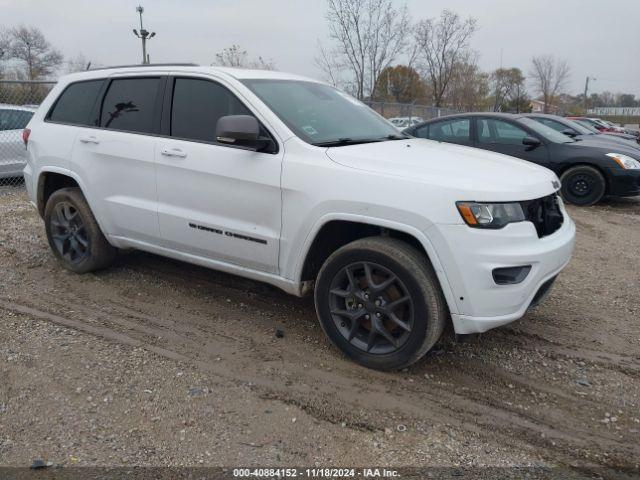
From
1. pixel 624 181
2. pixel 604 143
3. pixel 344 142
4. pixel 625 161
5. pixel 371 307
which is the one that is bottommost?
pixel 371 307

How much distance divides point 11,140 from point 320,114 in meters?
7.53

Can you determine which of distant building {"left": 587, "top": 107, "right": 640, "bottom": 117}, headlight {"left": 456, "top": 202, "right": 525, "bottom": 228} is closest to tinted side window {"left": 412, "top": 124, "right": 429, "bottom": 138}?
headlight {"left": 456, "top": 202, "right": 525, "bottom": 228}

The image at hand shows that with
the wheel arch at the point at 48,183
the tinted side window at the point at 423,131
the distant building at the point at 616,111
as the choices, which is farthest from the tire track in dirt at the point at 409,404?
the distant building at the point at 616,111

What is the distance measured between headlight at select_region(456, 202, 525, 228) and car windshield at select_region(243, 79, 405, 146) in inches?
42.7

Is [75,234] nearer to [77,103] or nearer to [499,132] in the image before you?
[77,103]

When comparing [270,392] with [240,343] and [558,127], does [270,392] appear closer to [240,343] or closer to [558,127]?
[240,343]

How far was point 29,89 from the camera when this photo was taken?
10.9 metres

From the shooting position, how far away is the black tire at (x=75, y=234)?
4.74 m

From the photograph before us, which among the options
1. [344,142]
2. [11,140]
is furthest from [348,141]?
[11,140]

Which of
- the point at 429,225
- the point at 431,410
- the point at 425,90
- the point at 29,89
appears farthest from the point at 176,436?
the point at 425,90

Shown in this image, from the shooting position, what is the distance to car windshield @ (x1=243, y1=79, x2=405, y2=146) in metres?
3.64

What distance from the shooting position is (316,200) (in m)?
3.29

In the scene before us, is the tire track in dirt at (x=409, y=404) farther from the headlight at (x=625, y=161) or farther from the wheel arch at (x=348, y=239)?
the headlight at (x=625, y=161)

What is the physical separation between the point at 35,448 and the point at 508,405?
2.50m
